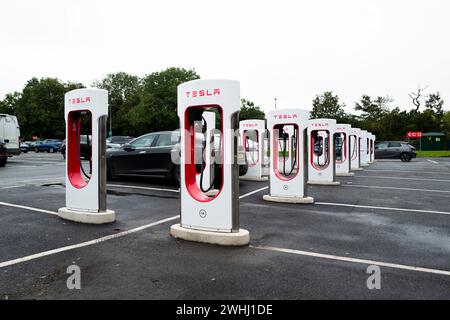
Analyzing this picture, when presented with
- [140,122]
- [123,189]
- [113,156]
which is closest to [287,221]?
[123,189]

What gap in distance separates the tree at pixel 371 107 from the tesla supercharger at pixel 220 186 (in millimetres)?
77607

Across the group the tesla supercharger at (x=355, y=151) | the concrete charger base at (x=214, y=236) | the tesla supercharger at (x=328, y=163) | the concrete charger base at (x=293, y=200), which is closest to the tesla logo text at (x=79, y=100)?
the concrete charger base at (x=214, y=236)

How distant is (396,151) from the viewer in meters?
29.4

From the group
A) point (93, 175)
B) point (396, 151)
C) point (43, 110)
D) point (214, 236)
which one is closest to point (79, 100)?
point (93, 175)

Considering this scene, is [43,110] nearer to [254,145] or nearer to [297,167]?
[254,145]

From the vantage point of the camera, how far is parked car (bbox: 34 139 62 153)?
44.4 m

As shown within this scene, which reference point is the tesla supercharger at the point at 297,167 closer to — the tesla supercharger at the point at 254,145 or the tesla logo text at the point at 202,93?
the tesla logo text at the point at 202,93

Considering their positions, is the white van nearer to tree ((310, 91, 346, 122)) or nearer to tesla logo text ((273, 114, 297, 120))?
tesla logo text ((273, 114, 297, 120))

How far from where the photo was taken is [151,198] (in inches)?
342

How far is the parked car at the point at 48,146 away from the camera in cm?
4438

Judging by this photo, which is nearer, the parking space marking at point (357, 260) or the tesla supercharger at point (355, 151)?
the parking space marking at point (357, 260)

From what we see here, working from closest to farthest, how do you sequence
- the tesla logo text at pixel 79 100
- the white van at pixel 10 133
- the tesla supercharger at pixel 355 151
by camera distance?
the tesla logo text at pixel 79 100 → the tesla supercharger at pixel 355 151 → the white van at pixel 10 133

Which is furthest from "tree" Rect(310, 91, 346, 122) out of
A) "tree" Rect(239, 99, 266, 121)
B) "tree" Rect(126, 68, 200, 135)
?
"tree" Rect(126, 68, 200, 135)

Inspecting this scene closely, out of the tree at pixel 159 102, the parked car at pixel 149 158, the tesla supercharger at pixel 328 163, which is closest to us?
the parked car at pixel 149 158
